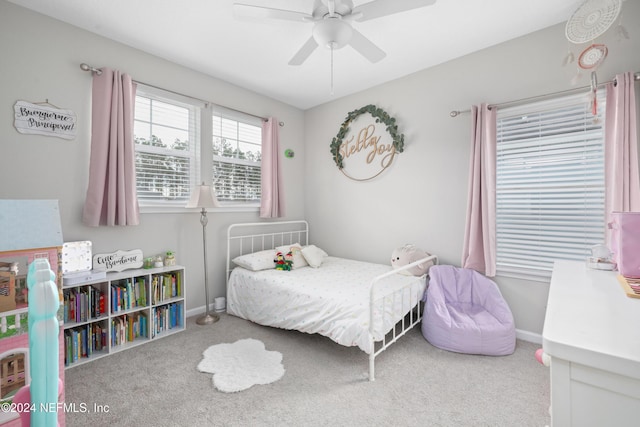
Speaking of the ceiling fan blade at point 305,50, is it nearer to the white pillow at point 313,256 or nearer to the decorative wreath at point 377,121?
the decorative wreath at point 377,121

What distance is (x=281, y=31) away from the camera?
2309 millimetres

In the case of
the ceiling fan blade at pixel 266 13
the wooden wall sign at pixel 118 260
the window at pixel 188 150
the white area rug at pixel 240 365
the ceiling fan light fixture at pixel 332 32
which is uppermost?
the ceiling fan blade at pixel 266 13

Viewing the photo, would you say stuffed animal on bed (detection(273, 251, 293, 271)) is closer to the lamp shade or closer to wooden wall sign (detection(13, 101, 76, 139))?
the lamp shade

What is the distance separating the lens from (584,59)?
64.9 inches

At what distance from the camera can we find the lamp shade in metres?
2.70

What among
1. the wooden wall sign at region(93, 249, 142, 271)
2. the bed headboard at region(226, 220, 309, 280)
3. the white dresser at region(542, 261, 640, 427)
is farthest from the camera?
the bed headboard at region(226, 220, 309, 280)

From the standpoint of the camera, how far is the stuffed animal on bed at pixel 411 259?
2678 mm

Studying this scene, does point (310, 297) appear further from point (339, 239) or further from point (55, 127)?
point (55, 127)

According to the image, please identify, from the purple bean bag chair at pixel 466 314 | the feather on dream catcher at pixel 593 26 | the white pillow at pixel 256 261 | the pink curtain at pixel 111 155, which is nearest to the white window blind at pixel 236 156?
the white pillow at pixel 256 261

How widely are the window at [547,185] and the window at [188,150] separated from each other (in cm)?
272

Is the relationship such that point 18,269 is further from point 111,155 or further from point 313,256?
point 313,256

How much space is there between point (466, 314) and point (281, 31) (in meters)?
2.84

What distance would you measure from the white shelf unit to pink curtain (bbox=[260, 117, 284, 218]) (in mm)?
1276

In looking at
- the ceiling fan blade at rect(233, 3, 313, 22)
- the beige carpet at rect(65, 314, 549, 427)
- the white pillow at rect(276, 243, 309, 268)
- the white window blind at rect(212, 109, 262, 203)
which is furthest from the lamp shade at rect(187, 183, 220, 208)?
the ceiling fan blade at rect(233, 3, 313, 22)
